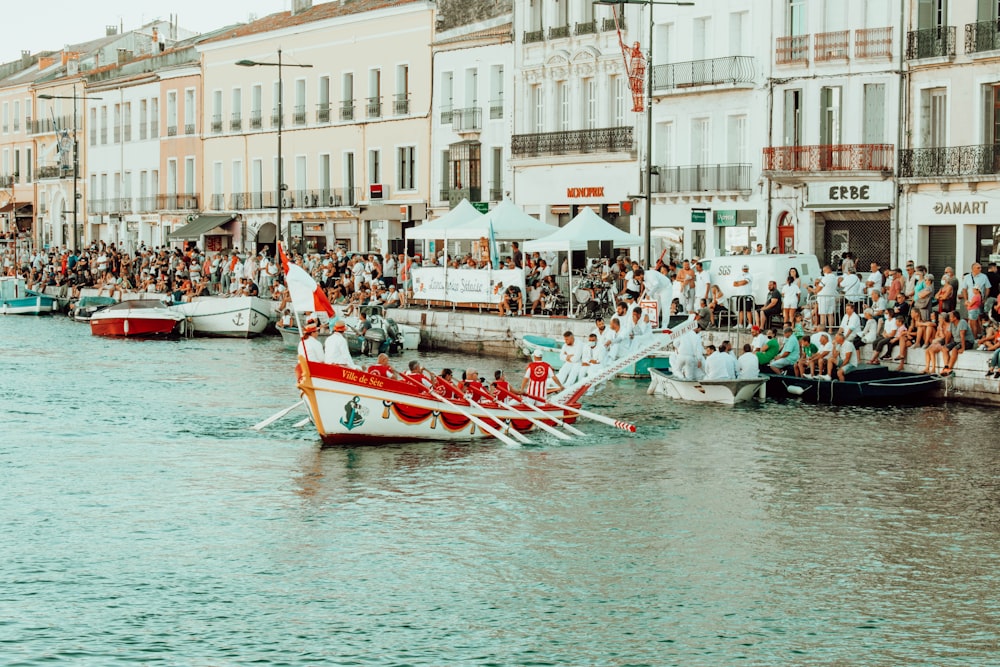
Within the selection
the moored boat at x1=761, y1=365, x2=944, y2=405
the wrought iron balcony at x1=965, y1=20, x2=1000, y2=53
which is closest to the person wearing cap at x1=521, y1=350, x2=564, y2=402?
the moored boat at x1=761, y1=365, x2=944, y2=405

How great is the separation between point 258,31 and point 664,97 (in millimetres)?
27172

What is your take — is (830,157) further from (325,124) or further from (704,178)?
(325,124)

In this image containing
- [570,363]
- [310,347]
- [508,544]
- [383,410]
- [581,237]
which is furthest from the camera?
[581,237]

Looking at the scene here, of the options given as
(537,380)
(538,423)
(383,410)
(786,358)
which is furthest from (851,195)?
(383,410)

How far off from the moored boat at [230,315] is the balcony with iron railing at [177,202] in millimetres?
27089

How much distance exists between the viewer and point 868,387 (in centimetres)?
3434

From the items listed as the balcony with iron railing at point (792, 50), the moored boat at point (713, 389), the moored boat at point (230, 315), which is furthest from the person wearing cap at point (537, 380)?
the moored boat at point (230, 315)

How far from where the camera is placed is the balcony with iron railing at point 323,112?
233ft

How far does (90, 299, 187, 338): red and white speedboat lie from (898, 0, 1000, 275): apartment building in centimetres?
2499

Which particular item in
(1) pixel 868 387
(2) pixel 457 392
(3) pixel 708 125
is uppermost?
(3) pixel 708 125

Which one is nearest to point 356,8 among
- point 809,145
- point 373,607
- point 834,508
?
point 809,145

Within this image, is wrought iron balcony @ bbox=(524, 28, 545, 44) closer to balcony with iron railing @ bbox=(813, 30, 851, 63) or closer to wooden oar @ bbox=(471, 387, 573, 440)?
balcony with iron railing @ bbox=(813, 30, 851, 63)

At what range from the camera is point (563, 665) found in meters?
15.5

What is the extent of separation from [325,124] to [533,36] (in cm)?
1450
